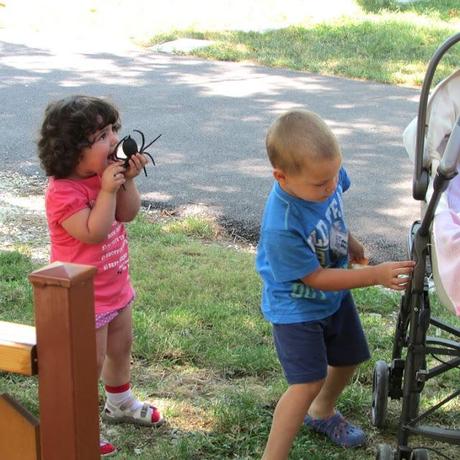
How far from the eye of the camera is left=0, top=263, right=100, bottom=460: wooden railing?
1644mm

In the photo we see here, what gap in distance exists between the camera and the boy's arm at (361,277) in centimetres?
250

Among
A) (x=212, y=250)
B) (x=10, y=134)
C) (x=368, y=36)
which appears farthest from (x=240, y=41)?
(x=212, y=250)

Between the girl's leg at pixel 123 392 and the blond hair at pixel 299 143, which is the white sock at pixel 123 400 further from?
the blond hair at pixel 299 143

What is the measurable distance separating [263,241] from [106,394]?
→ 103 centimetres

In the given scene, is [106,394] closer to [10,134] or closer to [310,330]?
[310,330]

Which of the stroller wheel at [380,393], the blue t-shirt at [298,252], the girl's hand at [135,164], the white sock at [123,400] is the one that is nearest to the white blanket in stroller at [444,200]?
the blue t-shirt at [298,252]

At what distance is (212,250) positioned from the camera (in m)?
4.92

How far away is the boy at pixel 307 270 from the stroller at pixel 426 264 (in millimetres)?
112

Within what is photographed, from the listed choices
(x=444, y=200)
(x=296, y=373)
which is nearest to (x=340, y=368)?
(x=296, y=373)

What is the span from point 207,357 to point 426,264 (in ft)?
4.24

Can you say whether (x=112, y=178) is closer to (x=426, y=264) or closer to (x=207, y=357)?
(x=426, y=264)

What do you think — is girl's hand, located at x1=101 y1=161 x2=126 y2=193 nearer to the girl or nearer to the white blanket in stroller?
the girl

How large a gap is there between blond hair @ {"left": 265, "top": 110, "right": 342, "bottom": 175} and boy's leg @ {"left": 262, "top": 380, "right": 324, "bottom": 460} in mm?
712

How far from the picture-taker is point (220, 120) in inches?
317
